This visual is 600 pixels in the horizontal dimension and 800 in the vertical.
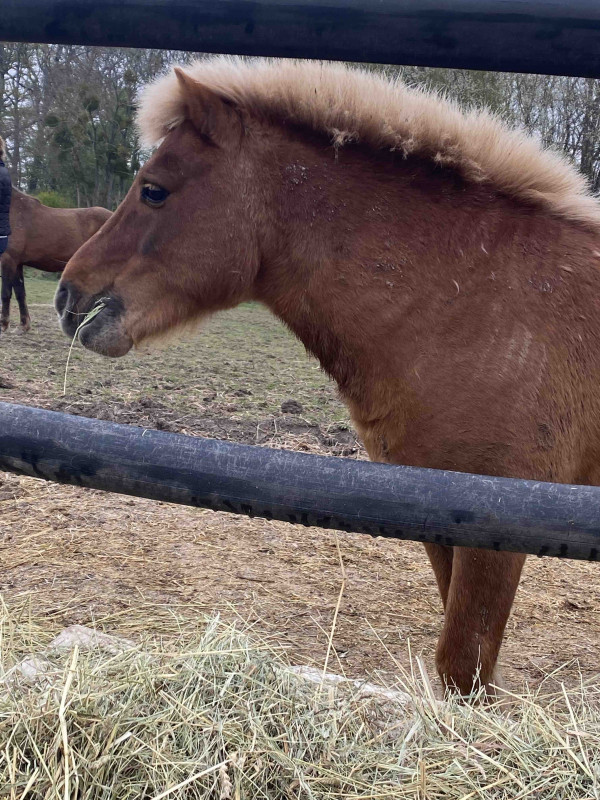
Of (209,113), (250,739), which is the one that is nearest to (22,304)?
(209,113)

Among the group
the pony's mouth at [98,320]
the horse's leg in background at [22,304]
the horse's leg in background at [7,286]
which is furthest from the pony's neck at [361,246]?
the horse's leg in background at [7,286]

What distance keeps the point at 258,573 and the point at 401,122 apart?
2310mm

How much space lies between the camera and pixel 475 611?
2092 millimetres

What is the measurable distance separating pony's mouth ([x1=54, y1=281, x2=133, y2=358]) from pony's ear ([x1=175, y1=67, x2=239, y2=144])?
0.69 metres

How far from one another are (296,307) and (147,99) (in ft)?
3.31

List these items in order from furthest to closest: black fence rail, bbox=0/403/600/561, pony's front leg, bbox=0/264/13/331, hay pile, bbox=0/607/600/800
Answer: pony's front leg, bbox=0/264/13/331 < hay pile, bbox=0/607/600/800 < black fence rail, bbox=0/403/600/561

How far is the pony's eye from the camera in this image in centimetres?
234

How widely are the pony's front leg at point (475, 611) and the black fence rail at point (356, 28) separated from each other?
1.43m

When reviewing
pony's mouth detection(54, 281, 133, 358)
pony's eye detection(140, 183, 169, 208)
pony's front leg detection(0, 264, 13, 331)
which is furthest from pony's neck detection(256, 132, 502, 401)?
pony's front leg detection(0, 264, 13, 331)

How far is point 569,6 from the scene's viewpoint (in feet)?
3.34

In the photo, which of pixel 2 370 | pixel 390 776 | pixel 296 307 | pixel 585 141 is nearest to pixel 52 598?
pixel 296 307

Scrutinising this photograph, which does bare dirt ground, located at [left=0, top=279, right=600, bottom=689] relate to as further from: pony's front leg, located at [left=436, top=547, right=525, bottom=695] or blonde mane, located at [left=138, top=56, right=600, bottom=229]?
blonde mane, located at [left=138, top=56, right=600, bottom=229]

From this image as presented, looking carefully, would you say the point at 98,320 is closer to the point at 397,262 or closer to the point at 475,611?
the point at 397,262

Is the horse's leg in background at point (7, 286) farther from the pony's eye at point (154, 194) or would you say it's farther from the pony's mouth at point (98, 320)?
the pony's eye at point (154, 194)
